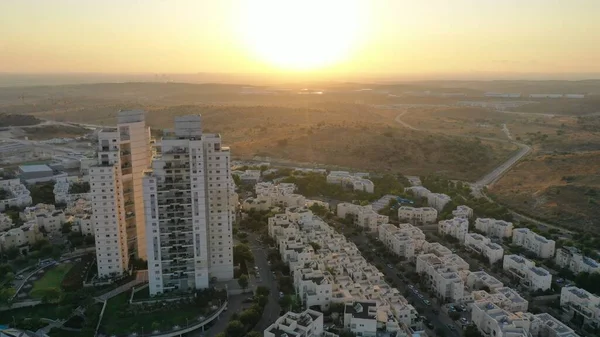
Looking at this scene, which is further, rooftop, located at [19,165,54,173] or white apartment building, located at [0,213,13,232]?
rooftop, located at [19,165,54,173]

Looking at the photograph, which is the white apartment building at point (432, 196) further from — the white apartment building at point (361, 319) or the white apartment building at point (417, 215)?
the white apartment building at point (361, 319)

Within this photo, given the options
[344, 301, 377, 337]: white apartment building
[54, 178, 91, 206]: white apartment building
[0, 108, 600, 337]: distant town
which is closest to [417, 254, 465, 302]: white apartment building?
[0, 108, 600, 337]: distant town

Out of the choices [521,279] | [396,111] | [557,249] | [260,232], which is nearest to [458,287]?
[521,279]

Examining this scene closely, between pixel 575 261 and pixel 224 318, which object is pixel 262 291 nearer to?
pixel 224 318

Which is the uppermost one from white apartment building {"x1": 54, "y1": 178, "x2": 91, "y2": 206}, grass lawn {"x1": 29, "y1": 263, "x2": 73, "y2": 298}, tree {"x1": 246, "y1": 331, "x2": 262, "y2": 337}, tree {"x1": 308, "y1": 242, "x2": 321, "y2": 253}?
white apartment building {"x1": 54, "y1": 178, "x2": 91, "y2": 206}

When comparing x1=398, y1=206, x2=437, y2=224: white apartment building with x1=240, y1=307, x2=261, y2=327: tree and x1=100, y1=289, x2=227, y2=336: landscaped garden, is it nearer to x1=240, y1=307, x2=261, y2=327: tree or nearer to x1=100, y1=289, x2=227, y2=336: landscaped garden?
x1=100, y1=289, x2=227, y2=336: landscaped garden

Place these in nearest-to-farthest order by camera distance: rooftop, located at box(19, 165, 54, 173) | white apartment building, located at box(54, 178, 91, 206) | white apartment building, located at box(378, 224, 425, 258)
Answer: white apartment building, located at box(378, 224, 425, 258), white apartment building, located at box(54, 178, 91, 206), rooftop, located at box(19, 165, 54, 173)
